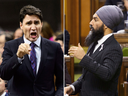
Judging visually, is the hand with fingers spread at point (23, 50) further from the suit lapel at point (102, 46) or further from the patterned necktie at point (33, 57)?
the suit lapel at point (102, 46)

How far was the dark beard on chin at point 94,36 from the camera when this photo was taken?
882 millimetres

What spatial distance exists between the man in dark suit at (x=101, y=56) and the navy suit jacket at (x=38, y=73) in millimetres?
141

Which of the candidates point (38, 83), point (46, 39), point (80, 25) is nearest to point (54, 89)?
point (38, 83)

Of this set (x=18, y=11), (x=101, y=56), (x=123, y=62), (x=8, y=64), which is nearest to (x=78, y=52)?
(x=101, y=56)

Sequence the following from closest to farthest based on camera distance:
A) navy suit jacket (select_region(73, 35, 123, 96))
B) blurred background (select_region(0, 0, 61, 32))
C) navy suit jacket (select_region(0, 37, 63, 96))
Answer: navy suit jacket (select_region(73, 35, 123, 96)), navy suit jacket (select_region(0, 37, 63, 96)), blurred background (select_region(0, 0, 61, 32))

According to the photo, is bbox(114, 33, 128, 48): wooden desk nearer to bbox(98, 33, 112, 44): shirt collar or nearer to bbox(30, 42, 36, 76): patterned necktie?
bbox(98, 33, 112, 44): shirt collar

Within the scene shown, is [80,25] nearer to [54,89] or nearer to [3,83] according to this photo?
[54,89]

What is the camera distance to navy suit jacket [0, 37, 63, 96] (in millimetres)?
958

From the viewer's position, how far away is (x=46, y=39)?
1044 mm

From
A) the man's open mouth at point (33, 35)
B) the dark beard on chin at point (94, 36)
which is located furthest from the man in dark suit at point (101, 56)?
the man's open mouth at point (33, 35)

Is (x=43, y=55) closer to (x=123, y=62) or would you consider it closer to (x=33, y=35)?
(x=33, y=35)

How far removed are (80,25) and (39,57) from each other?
289 mm

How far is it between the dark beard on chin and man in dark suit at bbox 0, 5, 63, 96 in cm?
18

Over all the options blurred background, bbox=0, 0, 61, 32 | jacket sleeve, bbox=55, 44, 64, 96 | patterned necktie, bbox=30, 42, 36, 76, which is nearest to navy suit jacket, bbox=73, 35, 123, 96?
jacket sleeve, bbox=55, 44, 64, 96
